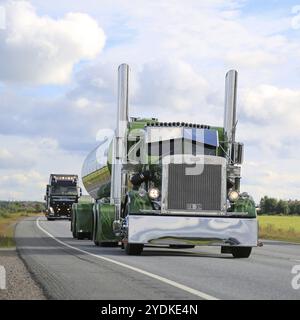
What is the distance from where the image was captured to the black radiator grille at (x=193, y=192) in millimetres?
17781

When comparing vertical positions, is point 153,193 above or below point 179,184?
below

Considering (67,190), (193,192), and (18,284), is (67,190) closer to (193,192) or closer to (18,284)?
(193,192)

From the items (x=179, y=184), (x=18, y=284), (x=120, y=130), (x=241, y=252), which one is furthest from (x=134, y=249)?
(x=18, y=284)

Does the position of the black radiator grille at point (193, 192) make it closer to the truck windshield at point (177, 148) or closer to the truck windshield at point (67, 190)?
the truck windshield at point (177, 148)

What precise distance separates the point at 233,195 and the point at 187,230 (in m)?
1.54

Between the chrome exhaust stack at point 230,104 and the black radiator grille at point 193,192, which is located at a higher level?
the chrome exhaust stack at point 230,104

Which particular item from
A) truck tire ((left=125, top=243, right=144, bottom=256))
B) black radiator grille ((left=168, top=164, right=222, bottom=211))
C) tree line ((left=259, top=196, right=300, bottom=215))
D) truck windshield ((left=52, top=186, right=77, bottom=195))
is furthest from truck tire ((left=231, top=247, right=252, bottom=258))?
tree line ((left=259, top=196, right=300, bottom=215))

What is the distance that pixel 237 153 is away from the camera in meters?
19.4

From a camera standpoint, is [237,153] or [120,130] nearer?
[237,153]

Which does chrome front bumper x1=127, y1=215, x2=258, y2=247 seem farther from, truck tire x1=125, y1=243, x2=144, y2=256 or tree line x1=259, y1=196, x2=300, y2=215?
tree line x1=259, y1=196, x2=300, y2=215

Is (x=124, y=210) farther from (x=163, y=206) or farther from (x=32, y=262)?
(x=32, y=262)

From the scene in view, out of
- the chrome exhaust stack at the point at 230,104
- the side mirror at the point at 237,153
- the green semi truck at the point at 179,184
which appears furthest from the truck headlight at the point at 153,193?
the chrome exhaust stack at the point at 230,104

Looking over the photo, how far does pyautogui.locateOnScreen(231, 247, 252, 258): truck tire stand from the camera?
1859cm
